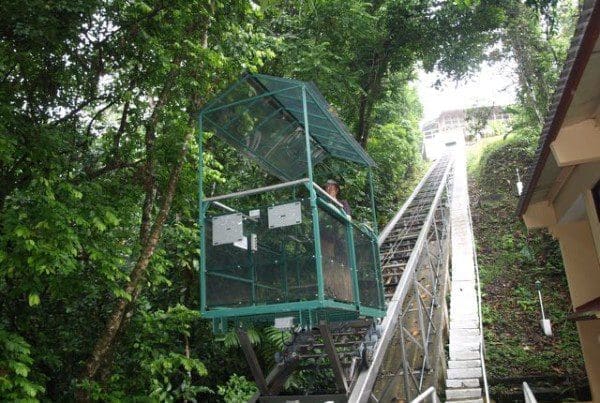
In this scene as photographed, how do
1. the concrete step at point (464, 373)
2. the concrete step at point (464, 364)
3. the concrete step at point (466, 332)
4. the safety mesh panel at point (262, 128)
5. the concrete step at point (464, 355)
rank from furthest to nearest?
the concrete step at point (466, 332)
the concrete step at point (464, 355)
the concrete step at point (464, 364)
the concrete step at point (464, 373)
the safety mesh panel at point (262, 128)

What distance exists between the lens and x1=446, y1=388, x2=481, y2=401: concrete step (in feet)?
24.1

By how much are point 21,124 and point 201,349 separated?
551cm

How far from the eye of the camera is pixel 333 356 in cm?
549

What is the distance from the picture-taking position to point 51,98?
6.07 m

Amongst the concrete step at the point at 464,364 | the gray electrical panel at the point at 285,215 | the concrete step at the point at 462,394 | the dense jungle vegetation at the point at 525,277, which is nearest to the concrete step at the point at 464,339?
the concrete step at the point at 464,364

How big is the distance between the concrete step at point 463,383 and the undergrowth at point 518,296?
1.21 meters

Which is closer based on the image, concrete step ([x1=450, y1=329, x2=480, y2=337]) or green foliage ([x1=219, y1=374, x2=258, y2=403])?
green foliage ([x1=219, y1=374, x2=258, y2=403])

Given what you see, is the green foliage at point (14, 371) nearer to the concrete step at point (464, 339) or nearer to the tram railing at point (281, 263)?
the tram railing at point (281, 263)

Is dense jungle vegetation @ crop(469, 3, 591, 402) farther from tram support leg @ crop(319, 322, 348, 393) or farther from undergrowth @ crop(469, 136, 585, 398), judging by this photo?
tram support leg @ crop(319, 322, 348, 393)

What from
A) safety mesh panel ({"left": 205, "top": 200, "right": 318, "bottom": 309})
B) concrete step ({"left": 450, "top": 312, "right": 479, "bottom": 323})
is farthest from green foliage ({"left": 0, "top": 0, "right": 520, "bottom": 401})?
concrete step ({"left": 450, "top": 312, "right": 479, "bottom": 323})

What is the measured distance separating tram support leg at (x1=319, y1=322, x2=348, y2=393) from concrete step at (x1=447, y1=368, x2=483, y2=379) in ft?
9.69

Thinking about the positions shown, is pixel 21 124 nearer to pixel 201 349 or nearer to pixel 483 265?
pixel 201 349

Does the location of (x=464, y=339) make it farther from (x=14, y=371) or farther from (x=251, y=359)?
(x=14, y=371)

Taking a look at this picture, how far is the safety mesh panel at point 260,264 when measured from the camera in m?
5.31
